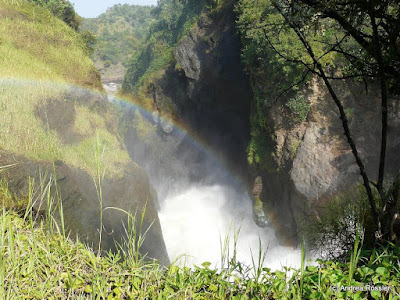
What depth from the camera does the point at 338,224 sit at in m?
3.16

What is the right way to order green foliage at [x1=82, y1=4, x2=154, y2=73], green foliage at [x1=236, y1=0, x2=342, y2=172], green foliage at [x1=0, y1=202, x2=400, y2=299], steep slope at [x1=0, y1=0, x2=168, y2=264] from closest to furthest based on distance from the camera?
1. green foliage at [x1=0, y1=202, x2=400, y2=299]
2. steep slope at [x1=0, y1=0, x2=168, y2=264]
3. green foliage at [x1=236, y1=0, x2=342, y2=172]
4. green foliage at [x1=82, y1=4, x2=154, y2=73]

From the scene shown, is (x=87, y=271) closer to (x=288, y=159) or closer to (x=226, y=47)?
(x=288, y=159)

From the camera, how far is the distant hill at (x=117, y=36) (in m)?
64.9

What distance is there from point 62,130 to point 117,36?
7462 cm

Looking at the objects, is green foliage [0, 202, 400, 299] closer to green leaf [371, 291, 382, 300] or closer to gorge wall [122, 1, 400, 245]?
green leaf [371, 291, 382, 300]

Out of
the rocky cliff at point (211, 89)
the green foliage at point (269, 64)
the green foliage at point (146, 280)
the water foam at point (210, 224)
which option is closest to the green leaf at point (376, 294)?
the green foliage at point (146, 280)

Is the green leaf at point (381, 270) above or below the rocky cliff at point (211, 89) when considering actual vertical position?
below

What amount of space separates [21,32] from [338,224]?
36.1ft

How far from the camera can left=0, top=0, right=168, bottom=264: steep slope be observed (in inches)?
242

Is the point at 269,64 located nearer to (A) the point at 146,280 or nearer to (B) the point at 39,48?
(B) the point at 39,48

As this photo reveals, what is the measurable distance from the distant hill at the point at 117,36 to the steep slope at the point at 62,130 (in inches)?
1767

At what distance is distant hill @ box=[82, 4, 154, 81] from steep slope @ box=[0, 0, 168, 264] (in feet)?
147

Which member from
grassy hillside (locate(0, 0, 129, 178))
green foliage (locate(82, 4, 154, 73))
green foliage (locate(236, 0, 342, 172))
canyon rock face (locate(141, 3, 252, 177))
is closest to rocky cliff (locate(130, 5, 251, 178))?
canyon rock face (locate(141, 3, 252, 177))

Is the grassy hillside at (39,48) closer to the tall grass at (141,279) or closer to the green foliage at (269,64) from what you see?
the green foliage at (269,64)
